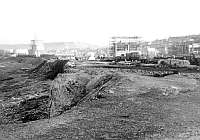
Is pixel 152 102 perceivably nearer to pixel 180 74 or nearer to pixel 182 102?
pixel 182 102

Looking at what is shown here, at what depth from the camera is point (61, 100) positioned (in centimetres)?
1959

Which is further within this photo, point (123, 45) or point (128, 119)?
point (123, 45)

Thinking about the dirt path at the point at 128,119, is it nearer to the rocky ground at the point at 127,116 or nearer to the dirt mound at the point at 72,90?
the rocky ground at the point at 127,116

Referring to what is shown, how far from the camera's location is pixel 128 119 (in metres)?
12.4

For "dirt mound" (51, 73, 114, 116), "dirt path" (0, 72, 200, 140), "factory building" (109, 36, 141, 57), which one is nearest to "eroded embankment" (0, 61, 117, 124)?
"dirt mound" (51, 73, 114, 116)

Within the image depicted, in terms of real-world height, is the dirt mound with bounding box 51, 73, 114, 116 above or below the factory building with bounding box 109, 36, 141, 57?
below

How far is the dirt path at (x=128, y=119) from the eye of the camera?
424 inches

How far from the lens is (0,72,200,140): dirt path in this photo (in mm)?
10781

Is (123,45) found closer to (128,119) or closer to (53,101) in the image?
(53,101)

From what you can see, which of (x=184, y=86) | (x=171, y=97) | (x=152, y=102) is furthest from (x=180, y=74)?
(x=152, y=102)

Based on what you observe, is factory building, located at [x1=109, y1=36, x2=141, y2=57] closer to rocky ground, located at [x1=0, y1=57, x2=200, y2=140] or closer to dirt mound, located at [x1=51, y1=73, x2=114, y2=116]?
dirt mound, located at [x1=51, y1=73, x2=114, y2=116]

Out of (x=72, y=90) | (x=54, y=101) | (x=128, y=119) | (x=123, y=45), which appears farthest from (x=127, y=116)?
(x=123, y=45)

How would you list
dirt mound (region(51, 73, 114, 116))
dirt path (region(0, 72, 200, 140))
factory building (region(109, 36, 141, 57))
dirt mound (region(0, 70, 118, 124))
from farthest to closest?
factory building (region(109, 36, 141, 57)), dirt mound (region(51, 73, 114, 116)), dirt mound (region(0, 70, 118, 124)), dirt path (region(0, 72, 200, 140))

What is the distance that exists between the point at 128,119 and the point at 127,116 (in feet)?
1.23
